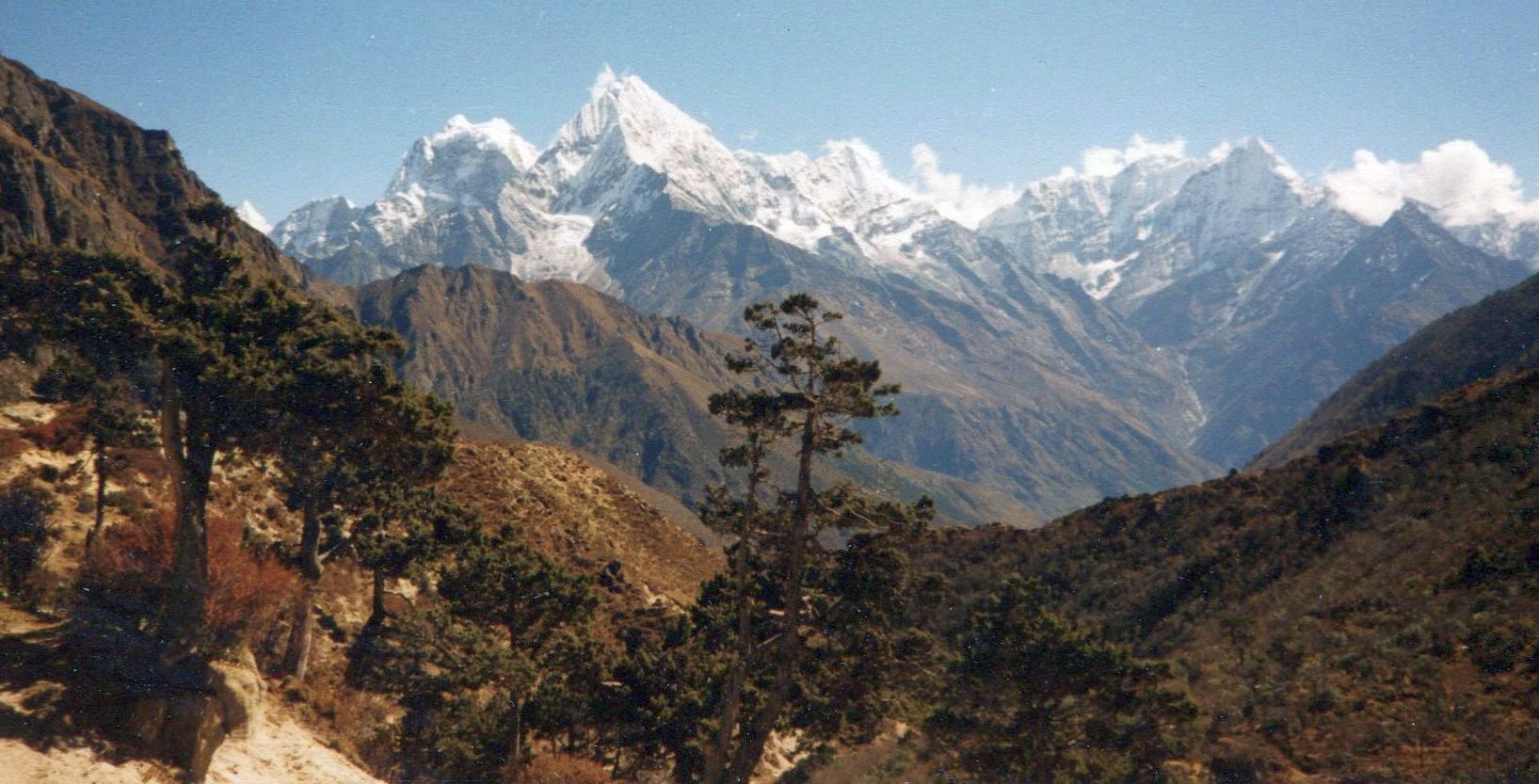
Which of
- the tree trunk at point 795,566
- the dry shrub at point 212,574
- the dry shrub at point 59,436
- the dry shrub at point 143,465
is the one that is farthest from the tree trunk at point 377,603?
the tree trunk at point 795,566

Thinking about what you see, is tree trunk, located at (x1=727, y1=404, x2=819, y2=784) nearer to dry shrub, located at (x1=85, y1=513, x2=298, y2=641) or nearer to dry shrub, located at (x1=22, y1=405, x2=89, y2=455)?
dry shrub, located at (x1=85, y1=513, x2=298, y2=641)

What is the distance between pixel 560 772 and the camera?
32.2 meters

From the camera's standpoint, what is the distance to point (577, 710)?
35062 millimetres

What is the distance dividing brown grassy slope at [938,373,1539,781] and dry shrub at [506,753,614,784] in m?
25.1

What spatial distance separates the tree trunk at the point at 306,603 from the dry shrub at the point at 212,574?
72 centimetres

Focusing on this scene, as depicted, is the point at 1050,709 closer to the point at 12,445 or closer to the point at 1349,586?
the point at 1349,586

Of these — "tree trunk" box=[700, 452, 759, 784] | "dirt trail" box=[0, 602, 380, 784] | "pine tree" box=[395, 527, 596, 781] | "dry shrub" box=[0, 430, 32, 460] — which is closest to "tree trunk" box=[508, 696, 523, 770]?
"pine tree" box=[395, 527, 596, 781]

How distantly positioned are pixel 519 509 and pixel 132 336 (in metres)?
40.3

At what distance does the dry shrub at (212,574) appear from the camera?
994 inches

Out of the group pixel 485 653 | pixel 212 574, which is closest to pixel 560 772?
pixel 485 653

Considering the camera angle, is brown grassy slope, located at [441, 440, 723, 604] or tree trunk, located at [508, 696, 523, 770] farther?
brown grassy slope, located at [441, 440, 723, 604]

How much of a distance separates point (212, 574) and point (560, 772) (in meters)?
14.0

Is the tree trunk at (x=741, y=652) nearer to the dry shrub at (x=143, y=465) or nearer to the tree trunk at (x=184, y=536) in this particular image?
the tree trunk at (x=184, y=536)

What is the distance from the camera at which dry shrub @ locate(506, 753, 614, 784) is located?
30.7 metres
